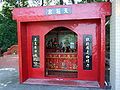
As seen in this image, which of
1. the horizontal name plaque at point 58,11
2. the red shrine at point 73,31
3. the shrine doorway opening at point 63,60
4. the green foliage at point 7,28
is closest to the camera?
the red shrine at point 73,31

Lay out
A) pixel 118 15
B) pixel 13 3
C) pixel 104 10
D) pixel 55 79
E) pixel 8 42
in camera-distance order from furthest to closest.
A: pixel 8 42
pixel 13 3
pixel 55 79
pixel 104 10
pixel 118 15

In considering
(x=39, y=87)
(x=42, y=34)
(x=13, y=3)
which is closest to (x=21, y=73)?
(x=39, y=87)

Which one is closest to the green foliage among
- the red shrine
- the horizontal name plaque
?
the red shrine

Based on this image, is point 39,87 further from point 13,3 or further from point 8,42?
point 8,42

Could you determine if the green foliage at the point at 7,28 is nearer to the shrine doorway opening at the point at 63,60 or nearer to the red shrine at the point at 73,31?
the shrine doorway opening at the point at 63,60

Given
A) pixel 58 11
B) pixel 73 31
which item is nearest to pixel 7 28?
pixel 73 31

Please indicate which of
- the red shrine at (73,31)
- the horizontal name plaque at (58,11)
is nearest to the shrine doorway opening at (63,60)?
the red shrine at (73,31)

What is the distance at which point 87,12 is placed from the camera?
8.47 metres

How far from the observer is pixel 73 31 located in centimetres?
973

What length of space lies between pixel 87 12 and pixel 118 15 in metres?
1.34

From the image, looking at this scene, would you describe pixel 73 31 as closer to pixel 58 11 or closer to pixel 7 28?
pixel 58 11

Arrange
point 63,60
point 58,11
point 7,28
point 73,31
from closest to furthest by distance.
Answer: point 58,11, point 73,31, point 63,60, point 7,28

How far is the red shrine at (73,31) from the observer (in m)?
8.48

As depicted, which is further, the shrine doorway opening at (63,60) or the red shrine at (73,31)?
Result: the shrine doorway opening at (63,60)
